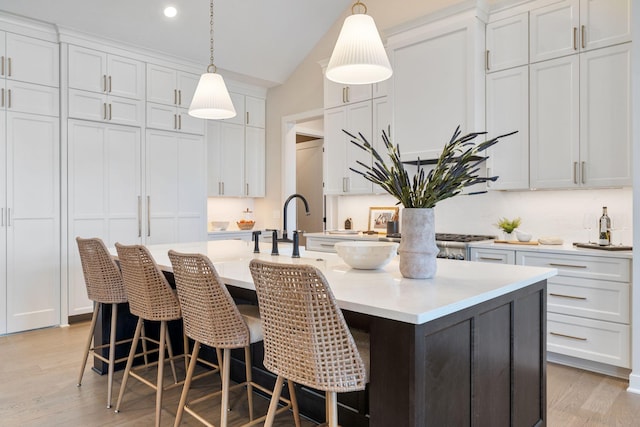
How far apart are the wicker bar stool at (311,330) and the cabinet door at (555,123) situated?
2731 mm

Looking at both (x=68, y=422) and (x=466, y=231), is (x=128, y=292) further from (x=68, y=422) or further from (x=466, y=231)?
(x=466, y=231)

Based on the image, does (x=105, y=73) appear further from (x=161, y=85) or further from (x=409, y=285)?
(x=409, y=285)

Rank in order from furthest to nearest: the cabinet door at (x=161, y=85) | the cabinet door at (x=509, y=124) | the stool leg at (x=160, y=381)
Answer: the cabinet door at (x=161, y=85), the cabinet door at (x=509, y=124), the stool leg at (x=160, y=381)

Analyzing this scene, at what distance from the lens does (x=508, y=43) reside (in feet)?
12.3

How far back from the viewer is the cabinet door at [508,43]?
366cm

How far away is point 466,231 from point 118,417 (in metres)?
3.27

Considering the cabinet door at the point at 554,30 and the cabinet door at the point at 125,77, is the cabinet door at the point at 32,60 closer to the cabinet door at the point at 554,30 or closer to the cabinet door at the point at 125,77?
the cabinet door at the point at 125,77

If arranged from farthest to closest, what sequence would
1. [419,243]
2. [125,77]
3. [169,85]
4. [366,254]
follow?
[169,85], [125,77], [366,254], [419,243]

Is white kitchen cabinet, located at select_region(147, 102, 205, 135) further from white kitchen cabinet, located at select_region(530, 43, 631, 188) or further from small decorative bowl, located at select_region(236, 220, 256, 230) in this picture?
white kitchen cabinet, located at select_region(530, 43, 631, 188)

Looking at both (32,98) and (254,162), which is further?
(254,162)

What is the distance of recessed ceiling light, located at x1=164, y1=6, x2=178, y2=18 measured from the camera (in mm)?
4537

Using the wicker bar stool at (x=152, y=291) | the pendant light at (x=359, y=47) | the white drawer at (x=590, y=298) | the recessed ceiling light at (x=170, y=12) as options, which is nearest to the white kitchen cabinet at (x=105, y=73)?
the recessed ceiling light at (x=170, y=12)

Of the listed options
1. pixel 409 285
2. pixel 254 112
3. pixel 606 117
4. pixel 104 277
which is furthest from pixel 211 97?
pixel 254 112

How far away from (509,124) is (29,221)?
14.3 feet
